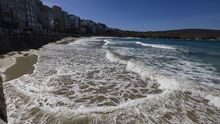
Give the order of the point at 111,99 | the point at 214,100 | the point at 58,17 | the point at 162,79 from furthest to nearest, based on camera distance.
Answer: the point at 58,17 < the point at 162,79 < the point at 111,99 < the point at 214,100

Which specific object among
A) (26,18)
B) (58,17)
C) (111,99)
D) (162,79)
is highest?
(58,17)

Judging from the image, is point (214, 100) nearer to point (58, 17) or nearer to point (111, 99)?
point (111, 99)

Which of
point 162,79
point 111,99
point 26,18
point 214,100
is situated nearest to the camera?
point 214,100

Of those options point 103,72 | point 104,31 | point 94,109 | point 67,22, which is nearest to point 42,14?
point 67,22

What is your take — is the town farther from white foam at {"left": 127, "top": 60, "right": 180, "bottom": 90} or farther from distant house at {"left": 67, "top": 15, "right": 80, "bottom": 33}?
white foam at {"left": 127, "top": 60, "right": 180, "bottom": 90}

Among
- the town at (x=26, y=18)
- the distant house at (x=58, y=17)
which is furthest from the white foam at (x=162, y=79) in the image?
the distant house at (x=58, y=17)

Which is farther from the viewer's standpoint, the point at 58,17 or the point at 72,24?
the point at 72,24

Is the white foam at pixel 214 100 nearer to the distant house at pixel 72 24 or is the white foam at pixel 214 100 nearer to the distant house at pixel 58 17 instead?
the distant house at pixel 58 17

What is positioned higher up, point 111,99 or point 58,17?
point 58,17

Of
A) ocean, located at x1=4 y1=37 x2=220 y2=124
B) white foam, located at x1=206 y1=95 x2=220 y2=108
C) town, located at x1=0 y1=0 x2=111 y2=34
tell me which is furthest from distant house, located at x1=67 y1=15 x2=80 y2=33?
white foam, located at x1=206 y1=95 x2=220 y2=108

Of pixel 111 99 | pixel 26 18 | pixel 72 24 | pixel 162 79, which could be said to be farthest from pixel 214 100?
pixel 72 24

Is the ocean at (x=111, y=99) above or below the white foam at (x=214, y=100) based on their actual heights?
below

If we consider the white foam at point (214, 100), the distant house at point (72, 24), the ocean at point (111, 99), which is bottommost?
the ocean at point (111, 99)

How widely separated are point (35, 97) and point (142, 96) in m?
4.51
